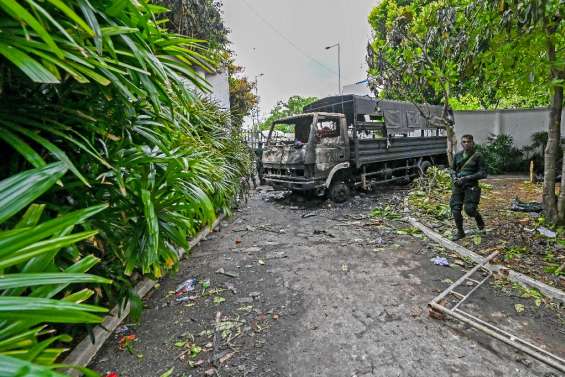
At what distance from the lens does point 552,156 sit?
3771mm

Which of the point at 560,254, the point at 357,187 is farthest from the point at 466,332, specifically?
the point at 357,187

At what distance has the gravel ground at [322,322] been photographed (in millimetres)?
1907

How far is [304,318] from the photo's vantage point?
2.43m

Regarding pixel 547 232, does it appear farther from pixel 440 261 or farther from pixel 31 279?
pixel 31 279

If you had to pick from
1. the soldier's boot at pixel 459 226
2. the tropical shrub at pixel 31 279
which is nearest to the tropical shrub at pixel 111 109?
the tropical shrub at pixel 31 279

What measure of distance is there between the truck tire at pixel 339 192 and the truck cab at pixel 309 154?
25 centimetres

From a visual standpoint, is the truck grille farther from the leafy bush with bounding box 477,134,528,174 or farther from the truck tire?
the leafy bush with bounding box 477,134,528,174

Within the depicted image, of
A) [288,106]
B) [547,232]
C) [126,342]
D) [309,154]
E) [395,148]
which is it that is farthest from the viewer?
[288,106]

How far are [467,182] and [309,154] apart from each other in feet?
9.74

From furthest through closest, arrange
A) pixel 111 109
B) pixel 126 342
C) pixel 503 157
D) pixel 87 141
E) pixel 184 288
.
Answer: pixel 503 157
pixel 184 288
pixel 126 342
pixel 111 109
pixel 87 141

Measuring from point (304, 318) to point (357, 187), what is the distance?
5.53 meters

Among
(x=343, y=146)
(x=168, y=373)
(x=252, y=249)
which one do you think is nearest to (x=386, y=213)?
(x=343, y=146)

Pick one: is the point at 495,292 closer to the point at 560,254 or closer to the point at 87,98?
the point at 560,254

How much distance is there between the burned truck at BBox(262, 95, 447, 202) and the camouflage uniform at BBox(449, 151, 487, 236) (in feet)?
7.90
